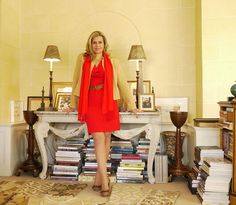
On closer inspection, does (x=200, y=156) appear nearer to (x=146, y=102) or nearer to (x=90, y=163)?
(x=146, y=102)

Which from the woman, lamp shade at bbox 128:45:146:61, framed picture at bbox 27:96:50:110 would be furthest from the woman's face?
framed picture at bbox 27:96:50:110

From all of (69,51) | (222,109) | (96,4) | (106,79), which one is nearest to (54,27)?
(69,51)

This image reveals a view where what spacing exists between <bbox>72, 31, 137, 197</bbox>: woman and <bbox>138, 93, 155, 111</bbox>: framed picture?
0.52m

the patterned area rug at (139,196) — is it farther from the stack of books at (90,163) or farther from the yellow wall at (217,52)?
the yellow wall at (217,52)

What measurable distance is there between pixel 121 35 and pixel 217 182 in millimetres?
2252

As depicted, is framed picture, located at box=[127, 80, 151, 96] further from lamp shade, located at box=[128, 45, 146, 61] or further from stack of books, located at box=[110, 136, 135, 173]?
stack of books, located at box=[110, 136, 135, 173]

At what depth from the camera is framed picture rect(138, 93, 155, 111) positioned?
3.43 meters

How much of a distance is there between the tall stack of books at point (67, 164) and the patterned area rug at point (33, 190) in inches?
5.5

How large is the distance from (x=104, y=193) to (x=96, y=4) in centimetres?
249

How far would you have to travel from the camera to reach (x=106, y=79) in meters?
2.86

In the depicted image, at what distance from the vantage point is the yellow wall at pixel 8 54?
3658mm

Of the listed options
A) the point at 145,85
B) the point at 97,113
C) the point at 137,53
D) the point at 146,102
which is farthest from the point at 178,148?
the point at 137,53

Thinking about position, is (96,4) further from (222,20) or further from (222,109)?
(222,109)

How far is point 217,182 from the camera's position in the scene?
2.54 m
